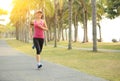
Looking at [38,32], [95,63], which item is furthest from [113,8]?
[38,32]

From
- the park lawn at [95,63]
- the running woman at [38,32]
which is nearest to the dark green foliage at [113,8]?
the park lawn at [95,63]

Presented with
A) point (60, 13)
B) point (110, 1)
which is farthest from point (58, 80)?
point (60, 13)

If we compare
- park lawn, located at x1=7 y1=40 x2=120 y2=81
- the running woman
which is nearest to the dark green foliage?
park lawn, located at x1=7 y1=40 x2=120 y2=81

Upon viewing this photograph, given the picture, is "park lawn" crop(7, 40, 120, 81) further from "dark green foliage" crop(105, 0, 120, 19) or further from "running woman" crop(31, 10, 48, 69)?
"dark green foliage" crop(105, 0, 120, 19)

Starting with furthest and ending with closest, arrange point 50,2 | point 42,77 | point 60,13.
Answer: point 60,13 < point 50,2 < point 42,77

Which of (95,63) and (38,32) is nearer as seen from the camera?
(38,32)

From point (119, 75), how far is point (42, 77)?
102 inches

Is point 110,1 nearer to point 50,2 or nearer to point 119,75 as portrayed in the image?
point 50,2

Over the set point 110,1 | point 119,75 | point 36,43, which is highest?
→ point 110,1

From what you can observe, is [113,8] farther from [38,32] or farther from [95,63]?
[38,32]

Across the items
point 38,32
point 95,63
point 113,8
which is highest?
point 113,8

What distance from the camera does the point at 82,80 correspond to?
10.4 metres

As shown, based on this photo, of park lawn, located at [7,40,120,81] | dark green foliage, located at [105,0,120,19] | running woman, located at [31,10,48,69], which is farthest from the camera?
dark green foliage, located at [105,0,120,19]

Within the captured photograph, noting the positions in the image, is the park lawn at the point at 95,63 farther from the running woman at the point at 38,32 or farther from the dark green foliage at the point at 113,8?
the dark green foliage at the point at 113,8
